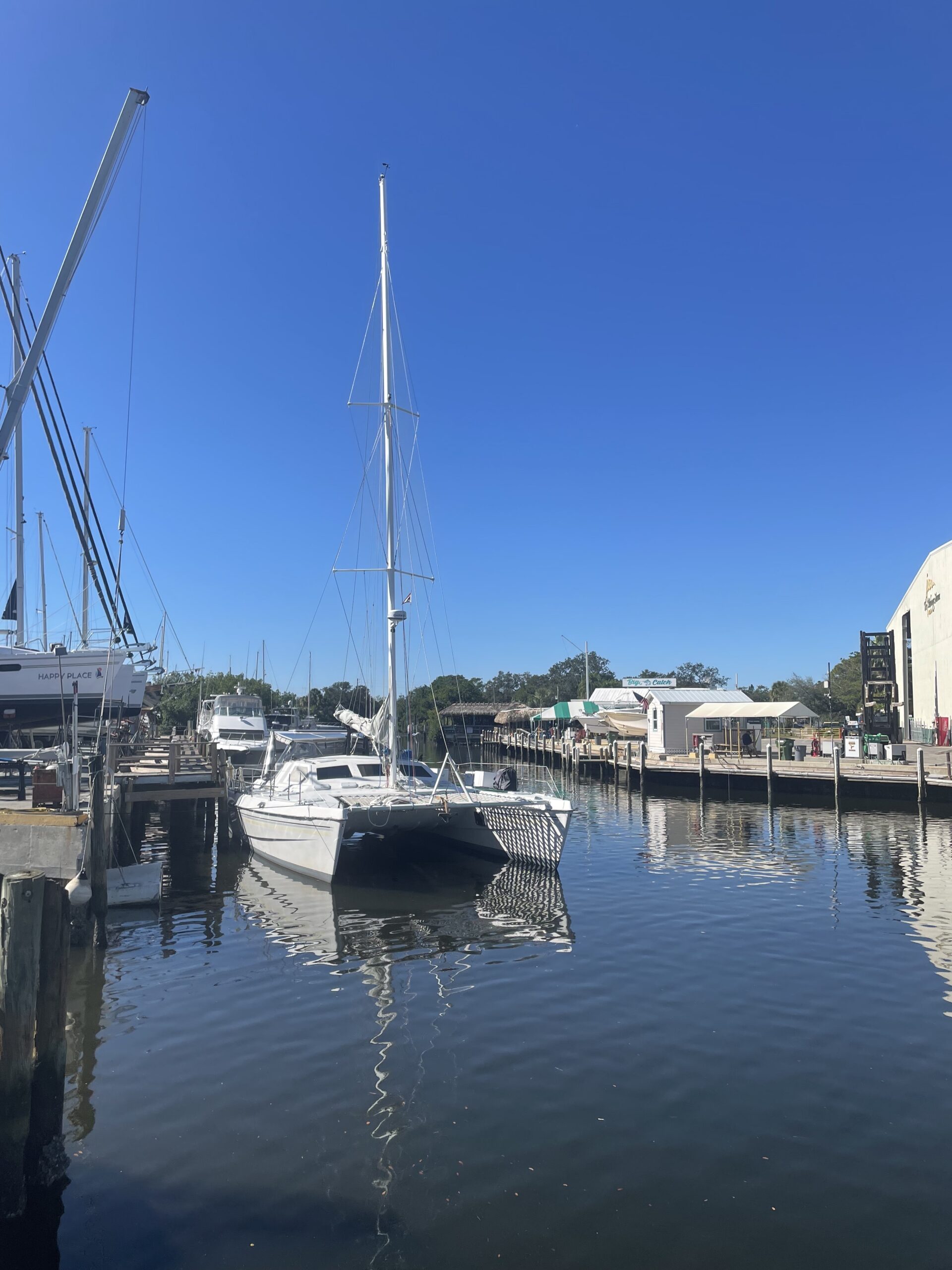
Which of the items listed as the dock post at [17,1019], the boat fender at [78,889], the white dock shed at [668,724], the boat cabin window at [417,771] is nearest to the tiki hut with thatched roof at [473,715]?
the white dock shed at [668,724]

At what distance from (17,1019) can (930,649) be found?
47.2 metres

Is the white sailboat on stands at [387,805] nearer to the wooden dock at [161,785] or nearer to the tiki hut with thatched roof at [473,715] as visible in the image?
the wooden dock at [161,785]

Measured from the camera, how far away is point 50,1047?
25.2ft

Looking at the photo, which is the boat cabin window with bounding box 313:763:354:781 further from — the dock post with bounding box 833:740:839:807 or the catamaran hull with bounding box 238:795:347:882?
the dock post with bounding box 833:740:839:807

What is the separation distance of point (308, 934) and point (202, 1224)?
8.64 m

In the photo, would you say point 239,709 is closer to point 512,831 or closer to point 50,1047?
point 512,831

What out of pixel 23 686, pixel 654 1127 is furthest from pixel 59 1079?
pixel 23 686

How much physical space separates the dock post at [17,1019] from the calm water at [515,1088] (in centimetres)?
46

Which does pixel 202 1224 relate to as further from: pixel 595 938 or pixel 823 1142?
pixel 595 938

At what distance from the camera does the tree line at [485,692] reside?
73.9 m

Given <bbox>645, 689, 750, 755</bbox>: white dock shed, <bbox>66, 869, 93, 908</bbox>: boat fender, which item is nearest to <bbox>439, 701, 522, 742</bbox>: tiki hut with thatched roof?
<bbox>645, 689, 750, 755</bbox>: white dock shed

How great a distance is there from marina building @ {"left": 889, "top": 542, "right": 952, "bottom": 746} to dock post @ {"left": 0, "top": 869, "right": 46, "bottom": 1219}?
42.5 metres

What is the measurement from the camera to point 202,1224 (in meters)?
6.54

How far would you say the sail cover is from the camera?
2502 centimetres
